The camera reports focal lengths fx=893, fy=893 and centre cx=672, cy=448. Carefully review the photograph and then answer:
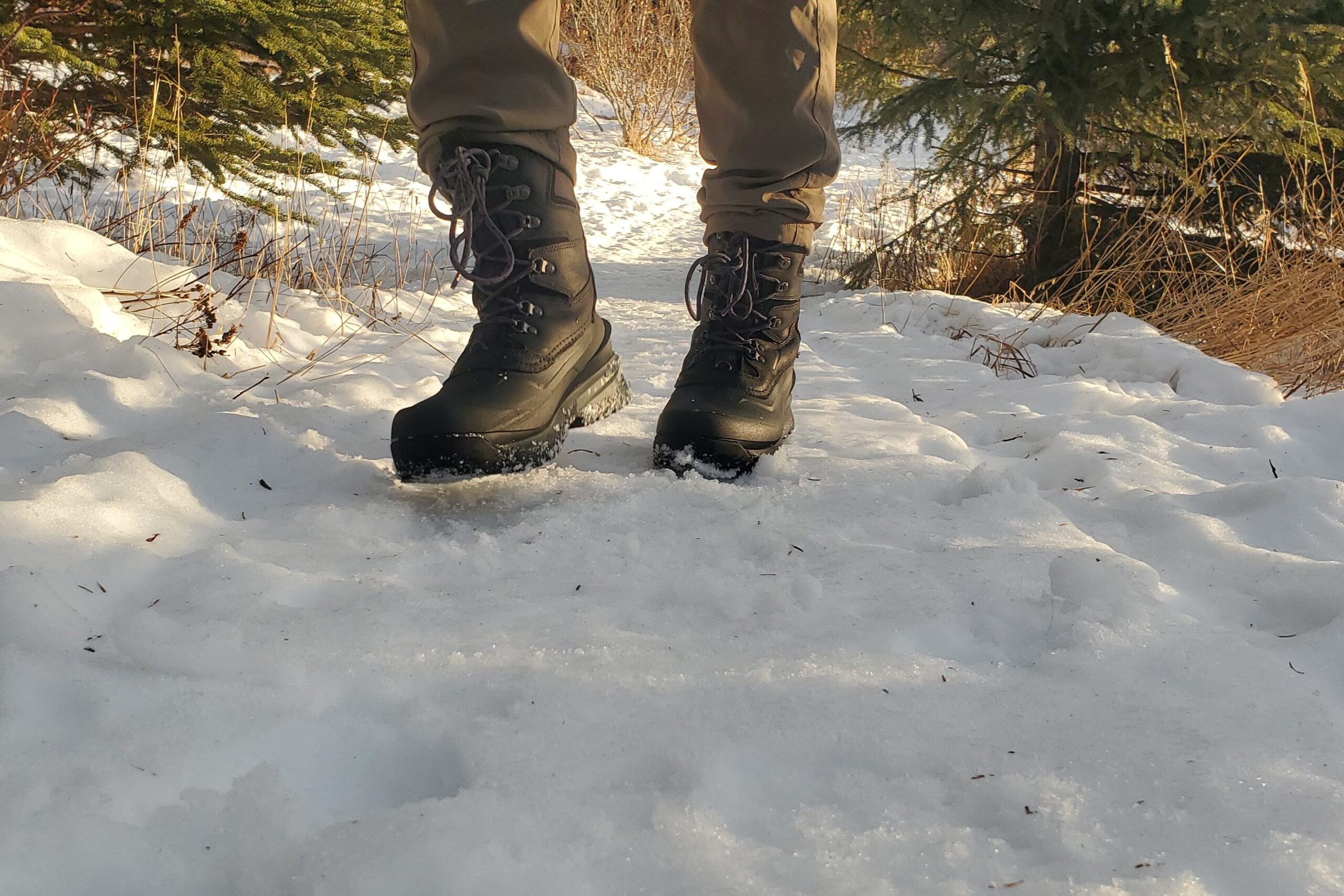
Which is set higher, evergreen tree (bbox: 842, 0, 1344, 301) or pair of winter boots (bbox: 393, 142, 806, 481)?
evergreen tree (bbox: 842, 0, 1344, 301)

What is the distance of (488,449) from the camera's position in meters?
1.26

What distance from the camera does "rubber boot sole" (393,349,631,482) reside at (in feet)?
4.05

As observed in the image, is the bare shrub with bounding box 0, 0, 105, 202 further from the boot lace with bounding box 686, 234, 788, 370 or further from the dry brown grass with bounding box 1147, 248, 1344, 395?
the dry brown grass with bounding box 1147, 248, 1344, 395

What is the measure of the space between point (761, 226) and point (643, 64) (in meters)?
8.77

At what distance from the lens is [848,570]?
1.12 meters

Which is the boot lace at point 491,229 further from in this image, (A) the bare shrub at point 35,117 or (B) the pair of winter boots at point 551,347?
(A) the bare shrub at point 35,117

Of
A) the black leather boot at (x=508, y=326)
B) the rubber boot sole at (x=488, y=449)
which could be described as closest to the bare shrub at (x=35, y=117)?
the black leather boot at (x=508, y=326)

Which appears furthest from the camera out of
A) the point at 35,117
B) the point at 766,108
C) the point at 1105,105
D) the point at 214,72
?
the point at 1105,105

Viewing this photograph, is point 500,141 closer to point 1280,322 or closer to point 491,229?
point 491,229

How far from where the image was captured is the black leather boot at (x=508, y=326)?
1248 millimetres

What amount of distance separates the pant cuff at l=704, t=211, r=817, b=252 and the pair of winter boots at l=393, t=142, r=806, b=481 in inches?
0.5

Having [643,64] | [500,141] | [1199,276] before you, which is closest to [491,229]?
[500,141]

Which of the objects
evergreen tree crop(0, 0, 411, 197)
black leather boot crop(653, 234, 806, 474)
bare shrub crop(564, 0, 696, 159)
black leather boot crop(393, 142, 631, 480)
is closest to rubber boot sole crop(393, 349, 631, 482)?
black leather boot crop(393, 142, 631, 480)

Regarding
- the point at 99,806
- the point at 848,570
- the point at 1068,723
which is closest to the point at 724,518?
the point at 848,570
